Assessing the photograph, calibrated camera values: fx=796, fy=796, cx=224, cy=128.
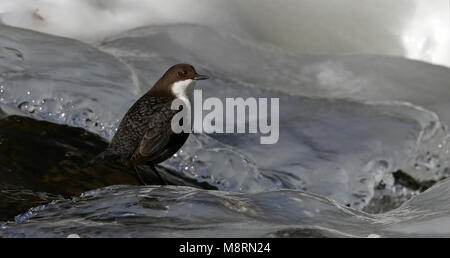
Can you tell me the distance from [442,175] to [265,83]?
1.57 m

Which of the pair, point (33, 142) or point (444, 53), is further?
point (444, 53)

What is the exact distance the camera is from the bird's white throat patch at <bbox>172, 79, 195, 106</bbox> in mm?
4004

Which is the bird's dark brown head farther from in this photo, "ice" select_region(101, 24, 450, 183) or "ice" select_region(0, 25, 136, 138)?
"ice" select_region(101, 24, 450, 183)

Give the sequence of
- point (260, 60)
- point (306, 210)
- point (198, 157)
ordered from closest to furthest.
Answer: point (306, 210) < point (198, 157) < point (260, 60)

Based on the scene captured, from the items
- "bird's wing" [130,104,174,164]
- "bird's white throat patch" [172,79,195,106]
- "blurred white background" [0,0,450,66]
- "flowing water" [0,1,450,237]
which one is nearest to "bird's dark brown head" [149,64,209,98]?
"bird's white throat patch" [172,79,195,106]

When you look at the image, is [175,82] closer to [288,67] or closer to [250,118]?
[250,118]

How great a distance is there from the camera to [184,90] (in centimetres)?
404

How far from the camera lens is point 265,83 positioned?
612 cm

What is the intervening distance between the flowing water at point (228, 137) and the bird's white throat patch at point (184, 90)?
1.95 ft

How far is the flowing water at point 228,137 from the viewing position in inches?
122

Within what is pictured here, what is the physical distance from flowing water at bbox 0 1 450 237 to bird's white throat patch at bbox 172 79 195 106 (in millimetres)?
593
